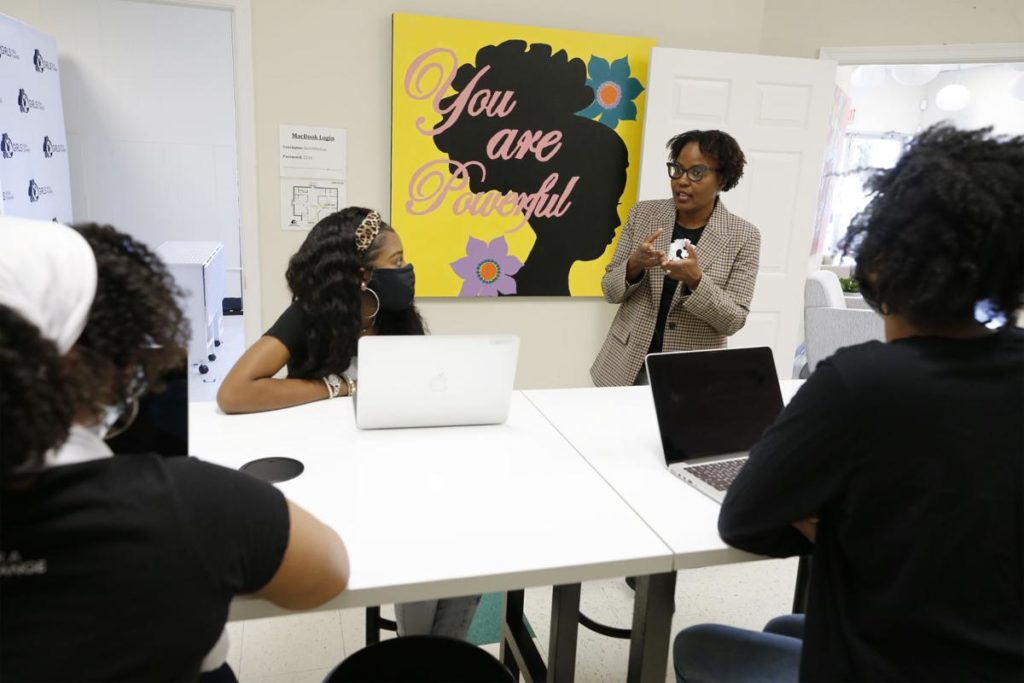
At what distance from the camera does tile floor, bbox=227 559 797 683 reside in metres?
1.97

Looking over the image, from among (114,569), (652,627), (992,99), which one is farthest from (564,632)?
(992,99)

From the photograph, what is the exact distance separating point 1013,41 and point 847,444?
352 cm

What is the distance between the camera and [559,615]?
153cm

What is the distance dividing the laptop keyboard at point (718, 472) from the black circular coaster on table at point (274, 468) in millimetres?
805

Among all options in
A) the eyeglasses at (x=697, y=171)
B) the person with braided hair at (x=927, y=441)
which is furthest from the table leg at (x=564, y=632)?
the eyeglasses at (x=697, y=171)

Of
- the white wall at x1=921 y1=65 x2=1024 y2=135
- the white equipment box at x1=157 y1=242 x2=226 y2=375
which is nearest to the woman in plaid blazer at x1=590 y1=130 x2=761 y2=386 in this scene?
the white equipment box at x1=157 y1=242 x2=226 y2=375

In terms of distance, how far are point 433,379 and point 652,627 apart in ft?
2.23

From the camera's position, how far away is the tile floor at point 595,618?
1.97m

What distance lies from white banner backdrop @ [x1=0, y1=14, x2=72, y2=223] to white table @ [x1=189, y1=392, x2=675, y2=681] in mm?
2395

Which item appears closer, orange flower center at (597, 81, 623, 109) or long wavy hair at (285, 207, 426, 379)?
long wavy hair at (285, 207, 426, 379)

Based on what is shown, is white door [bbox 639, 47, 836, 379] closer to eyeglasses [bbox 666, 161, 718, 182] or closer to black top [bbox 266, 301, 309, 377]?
eyeglasses [bbox 666, 161, 718, 182]

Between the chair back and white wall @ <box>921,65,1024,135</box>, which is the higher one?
white wall @ <box>921,65,1024,135</box>

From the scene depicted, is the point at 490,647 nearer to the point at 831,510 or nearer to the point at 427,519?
the point at 427,519

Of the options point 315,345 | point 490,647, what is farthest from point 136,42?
point 490,647
